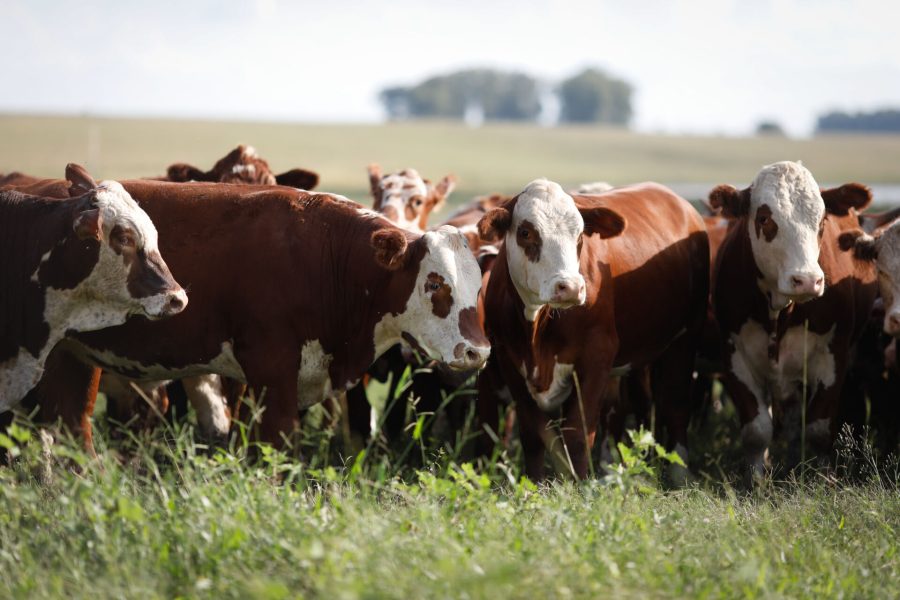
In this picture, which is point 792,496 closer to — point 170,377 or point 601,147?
point 170,377

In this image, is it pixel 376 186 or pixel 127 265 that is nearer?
pixel 127 265

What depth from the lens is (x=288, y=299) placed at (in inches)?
260

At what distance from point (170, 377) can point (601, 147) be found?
181 ft

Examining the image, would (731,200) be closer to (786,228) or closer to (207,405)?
(786,228)

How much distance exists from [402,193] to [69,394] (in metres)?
3.80

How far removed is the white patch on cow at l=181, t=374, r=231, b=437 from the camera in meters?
7.75

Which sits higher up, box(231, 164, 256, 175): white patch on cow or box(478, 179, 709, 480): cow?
box(231, 164, 256, 175): white patch on cow

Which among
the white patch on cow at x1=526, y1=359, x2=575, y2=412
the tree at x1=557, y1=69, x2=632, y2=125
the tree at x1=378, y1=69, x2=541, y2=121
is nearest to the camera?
the white patch on cow at x1=526, y1=359, x2=575, y2=412

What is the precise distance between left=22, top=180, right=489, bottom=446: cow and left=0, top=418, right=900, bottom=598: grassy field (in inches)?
48.0

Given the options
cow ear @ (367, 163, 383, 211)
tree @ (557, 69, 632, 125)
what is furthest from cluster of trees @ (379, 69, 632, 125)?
cow ear @ (367, 163, 383, 211)

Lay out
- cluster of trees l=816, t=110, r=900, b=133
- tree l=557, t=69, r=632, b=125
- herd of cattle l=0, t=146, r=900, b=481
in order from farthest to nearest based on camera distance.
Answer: tree l=557, t=69, r=632, b=125, cluster of trees l=816, t=110, r=900, b=133, herd of cattle l=0, t=146, r=900, b=481

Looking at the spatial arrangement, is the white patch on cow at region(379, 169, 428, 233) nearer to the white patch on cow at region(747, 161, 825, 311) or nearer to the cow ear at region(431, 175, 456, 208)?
the cow ear at region(431, 175, 456, 208)

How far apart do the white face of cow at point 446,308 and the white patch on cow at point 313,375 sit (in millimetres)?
519

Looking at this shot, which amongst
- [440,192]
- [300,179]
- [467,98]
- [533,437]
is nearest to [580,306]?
[533,437]
